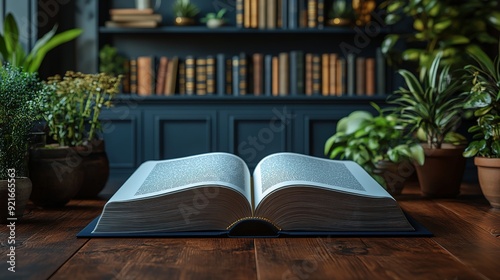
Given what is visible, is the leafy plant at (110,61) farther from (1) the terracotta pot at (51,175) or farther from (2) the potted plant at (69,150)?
(1) the terracotta pot at (51,175)

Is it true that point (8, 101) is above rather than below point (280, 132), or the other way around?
above

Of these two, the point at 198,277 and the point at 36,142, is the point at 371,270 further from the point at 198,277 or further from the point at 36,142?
the point at 36,142

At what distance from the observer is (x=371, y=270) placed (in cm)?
85

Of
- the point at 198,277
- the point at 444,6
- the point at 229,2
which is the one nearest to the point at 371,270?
the point at 198,277

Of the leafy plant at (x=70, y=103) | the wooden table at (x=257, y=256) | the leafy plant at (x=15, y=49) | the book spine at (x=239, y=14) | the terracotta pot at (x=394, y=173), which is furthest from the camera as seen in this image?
the book spine at (x=239, y=14)

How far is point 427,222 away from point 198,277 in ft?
1.75

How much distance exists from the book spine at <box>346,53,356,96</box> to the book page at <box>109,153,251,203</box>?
117 inches

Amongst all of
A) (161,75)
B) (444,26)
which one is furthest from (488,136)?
(161,75)

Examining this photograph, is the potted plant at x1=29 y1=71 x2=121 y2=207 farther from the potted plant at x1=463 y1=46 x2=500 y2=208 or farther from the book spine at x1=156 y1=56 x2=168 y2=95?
the book spine at x1=156 y1=56 x2=168 y2=95

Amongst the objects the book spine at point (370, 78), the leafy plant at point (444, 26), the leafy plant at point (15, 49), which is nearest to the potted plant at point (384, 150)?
the leafy plant at point (444, 26)

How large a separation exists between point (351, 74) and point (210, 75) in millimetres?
907

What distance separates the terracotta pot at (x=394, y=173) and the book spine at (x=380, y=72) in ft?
9.21

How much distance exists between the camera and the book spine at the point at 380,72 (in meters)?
4.34

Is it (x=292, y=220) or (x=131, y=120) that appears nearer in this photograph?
(x=292, y=220)
